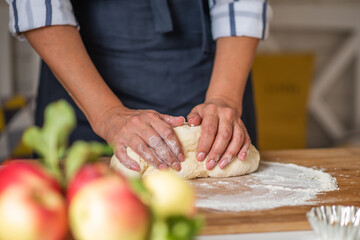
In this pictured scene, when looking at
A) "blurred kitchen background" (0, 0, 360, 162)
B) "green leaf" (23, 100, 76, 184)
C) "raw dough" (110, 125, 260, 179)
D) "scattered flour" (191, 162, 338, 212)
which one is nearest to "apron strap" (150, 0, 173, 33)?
"raw dough" (110, 125, 260, 179)

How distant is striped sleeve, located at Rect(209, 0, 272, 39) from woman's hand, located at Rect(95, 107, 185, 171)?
0.37 meters

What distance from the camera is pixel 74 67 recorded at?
1.01 m

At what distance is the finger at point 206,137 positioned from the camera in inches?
37.7

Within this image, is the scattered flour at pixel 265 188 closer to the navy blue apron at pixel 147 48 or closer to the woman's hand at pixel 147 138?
the woman's hand at pixel 147 138

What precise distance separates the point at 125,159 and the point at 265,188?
0.33 metres

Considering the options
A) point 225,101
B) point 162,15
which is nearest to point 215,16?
point 162,15

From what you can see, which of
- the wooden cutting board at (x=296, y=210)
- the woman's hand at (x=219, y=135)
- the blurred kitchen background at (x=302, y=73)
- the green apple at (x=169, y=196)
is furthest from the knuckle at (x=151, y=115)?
the blurred kitchen background at (x=302, y=73)

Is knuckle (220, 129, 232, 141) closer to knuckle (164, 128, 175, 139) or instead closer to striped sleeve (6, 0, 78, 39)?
knuckle (164, 128, 175, 139)

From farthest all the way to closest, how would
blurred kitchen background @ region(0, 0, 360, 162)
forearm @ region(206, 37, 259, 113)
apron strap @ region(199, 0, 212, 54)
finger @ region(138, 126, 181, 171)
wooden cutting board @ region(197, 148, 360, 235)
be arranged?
1. blurred kitchen background @ region(0, 0, 360, 162)
2. apron strap @ region(199, 0, 212, 54)
3. forearm @ region(206, 37, 259, 113)
4. finger @ region(138, 126, 181, 171)
5. wooden cutting board @ region(197, 148, 360, 235)

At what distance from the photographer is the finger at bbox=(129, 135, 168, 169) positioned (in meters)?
0.92

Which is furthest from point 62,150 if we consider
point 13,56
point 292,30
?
point 292,30

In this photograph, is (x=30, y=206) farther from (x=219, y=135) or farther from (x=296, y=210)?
(x=219, y=135)

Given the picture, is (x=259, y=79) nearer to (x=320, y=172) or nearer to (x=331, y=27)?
(x=331, y=27)

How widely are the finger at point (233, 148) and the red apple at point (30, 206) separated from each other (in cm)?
68
